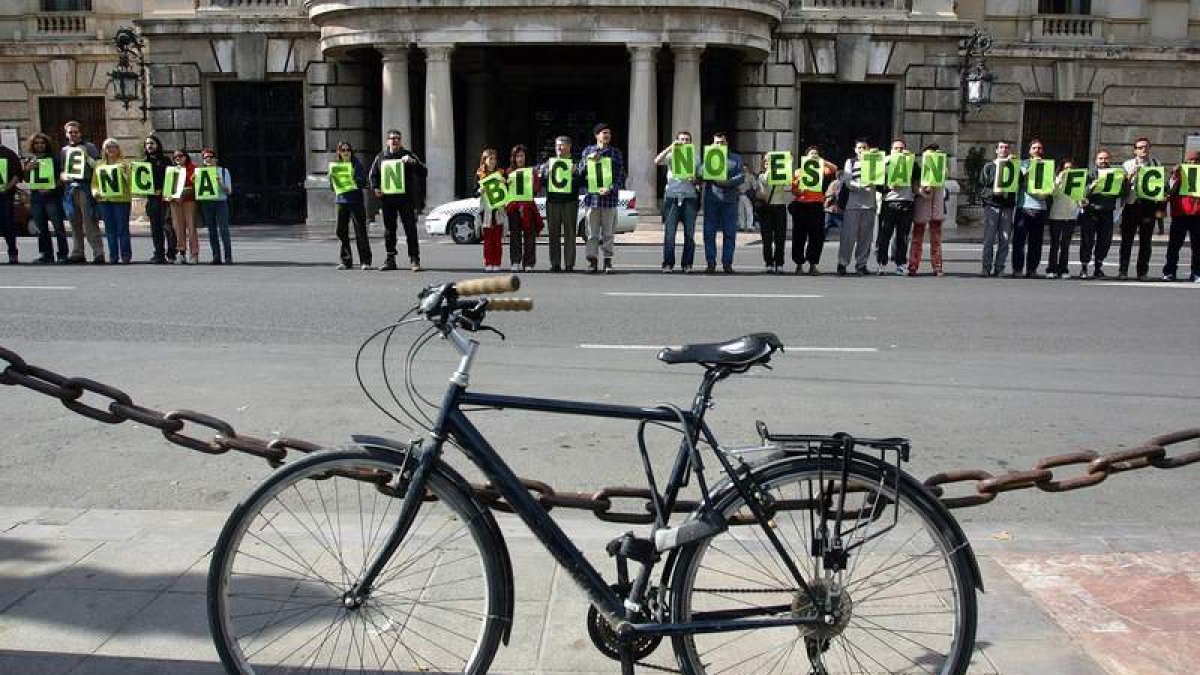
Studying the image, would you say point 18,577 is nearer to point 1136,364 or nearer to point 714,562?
point 714,562

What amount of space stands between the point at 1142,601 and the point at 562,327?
7151 millimetres

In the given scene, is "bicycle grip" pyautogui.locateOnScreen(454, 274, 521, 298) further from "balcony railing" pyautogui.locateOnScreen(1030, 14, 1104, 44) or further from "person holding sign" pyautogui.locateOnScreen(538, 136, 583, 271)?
"balcony railing" pyautogui.locateOnScreen(1030, 14, 1104, 44)

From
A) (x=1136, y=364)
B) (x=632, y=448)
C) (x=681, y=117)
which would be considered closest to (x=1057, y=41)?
(x=681, y=117)

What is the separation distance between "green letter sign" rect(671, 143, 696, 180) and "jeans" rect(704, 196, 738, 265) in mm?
478

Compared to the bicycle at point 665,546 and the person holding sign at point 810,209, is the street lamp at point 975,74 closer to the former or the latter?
the person holding sign at point 810,209

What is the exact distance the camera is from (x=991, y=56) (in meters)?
30.5

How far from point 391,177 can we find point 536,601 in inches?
506

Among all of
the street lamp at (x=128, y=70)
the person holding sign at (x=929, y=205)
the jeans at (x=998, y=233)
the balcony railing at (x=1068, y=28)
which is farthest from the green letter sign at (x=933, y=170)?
the street lamp at (x=128, y=70)

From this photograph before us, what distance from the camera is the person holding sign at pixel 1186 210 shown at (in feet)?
51.1

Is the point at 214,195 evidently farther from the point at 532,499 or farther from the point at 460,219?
the point at 532,499

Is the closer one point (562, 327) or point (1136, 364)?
point (1136, 364)

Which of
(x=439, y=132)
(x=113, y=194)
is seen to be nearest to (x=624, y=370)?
(x=113, y=194)

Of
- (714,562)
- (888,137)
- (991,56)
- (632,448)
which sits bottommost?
(632,448)

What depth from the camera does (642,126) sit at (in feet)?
85.0
